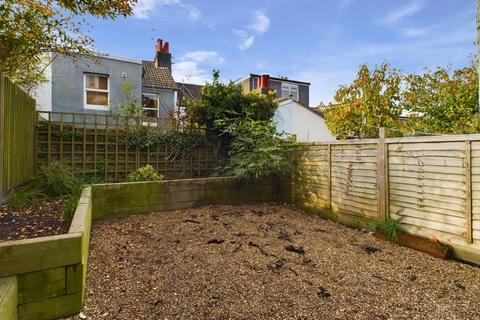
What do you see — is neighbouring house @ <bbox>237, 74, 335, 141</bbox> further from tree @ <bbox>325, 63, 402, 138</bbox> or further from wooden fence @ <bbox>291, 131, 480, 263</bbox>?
wooden fence @ <bbox>291, 131, 480, 263</bbox>

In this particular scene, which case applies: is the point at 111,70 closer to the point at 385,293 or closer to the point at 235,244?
the point at 235,244

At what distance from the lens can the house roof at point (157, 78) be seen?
1378 centimetres

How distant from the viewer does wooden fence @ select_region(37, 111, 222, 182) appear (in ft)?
19.0

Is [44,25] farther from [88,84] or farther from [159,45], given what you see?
[159,45]

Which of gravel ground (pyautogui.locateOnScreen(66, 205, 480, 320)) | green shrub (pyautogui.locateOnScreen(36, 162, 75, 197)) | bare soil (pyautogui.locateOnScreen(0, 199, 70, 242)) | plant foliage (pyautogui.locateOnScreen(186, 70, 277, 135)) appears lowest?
gravel ground (pyautogui.locateOnScreen(66, 205, 480, 320))

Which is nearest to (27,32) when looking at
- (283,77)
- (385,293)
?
(385,293)

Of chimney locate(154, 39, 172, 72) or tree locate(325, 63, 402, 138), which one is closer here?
tree locate(325, 63, 402, 138)

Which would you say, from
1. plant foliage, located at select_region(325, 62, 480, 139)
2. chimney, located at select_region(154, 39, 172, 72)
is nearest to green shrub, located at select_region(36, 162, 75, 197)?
plant foliage, located at select_region(325, 62, 480, 139)

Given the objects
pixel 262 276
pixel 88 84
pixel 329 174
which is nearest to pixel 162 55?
pixel 88 84

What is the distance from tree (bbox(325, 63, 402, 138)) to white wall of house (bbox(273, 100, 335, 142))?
713 cm

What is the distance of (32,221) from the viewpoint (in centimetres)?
296

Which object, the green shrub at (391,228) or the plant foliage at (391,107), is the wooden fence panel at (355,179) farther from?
the plant foliage at (391,107)

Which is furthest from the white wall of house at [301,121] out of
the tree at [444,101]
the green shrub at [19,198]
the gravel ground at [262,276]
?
the green shrub at [19,198]

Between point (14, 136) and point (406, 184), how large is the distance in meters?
5.62
